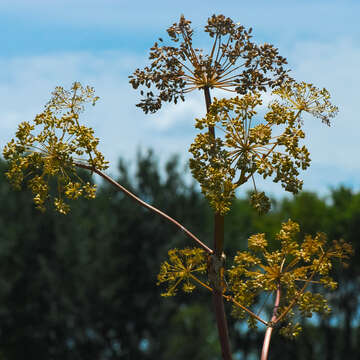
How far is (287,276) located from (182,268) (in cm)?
64

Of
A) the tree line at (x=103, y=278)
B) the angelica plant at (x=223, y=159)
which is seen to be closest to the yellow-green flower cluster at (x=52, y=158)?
the angelica plant at (x=223, y=159)

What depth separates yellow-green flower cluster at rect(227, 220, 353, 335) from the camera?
3.59 metres

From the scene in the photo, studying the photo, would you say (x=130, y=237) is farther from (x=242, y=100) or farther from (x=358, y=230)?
(x=242, y=100)

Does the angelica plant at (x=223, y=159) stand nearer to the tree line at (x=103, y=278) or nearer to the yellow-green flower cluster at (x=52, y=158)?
the yellow-green flower cluster at (x=52, y=158)

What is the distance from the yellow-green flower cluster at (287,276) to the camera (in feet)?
11.8

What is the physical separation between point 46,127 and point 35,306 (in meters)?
26.9

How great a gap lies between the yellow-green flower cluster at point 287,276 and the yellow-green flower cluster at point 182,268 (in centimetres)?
23

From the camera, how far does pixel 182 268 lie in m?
3.53

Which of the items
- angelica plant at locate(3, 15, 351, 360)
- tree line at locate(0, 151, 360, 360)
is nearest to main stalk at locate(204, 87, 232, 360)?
angelica plant at locate(3, 15, 351, 360)

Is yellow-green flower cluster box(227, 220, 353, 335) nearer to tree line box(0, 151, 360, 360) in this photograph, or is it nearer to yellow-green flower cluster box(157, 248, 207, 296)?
yellow-green flower cluster box(157, 248, 207, 296)

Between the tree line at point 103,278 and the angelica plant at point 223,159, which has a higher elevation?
the tree line at point 103,278

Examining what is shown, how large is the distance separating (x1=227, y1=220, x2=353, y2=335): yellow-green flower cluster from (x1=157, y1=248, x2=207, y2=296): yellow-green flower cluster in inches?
8.9

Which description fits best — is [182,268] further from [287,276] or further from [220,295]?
[287,276]

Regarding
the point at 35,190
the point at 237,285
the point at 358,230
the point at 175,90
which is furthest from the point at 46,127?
the point at 358,230
